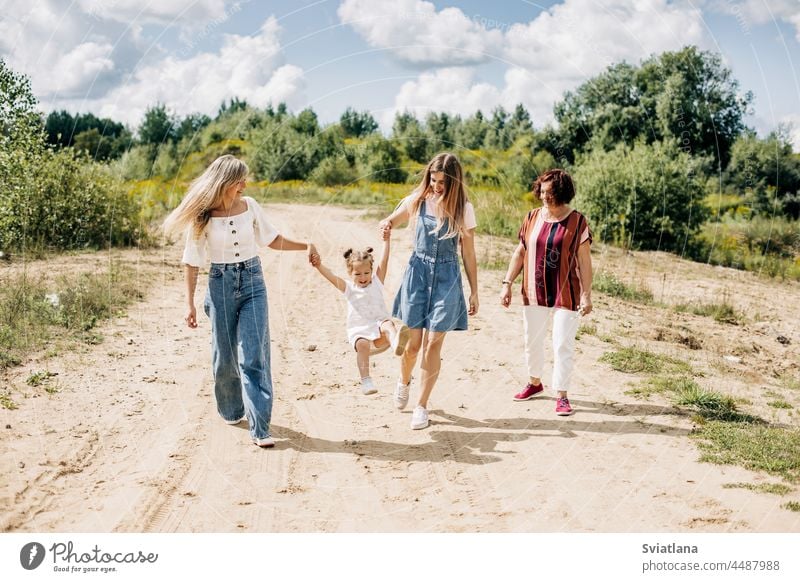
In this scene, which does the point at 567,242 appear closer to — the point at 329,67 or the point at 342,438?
the point at 342,438

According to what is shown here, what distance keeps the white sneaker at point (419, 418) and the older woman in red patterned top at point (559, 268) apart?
1173 mm

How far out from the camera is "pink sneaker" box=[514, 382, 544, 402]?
264 inches

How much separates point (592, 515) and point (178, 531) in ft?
8.33

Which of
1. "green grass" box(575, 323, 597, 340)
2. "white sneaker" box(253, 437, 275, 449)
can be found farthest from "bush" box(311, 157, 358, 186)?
"white sneaker" box(253, 437, 275, 449)

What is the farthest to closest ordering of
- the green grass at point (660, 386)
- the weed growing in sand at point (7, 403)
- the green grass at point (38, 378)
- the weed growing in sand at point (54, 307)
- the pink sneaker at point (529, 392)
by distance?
the weed growing in sand at point (54, 307), the green grass at point (660, 386), the pink sneaker at point (529, 392), the green grass at point (38, 378), the weed growing in sand at point (7, 403)

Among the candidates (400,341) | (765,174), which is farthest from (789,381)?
(765,174)

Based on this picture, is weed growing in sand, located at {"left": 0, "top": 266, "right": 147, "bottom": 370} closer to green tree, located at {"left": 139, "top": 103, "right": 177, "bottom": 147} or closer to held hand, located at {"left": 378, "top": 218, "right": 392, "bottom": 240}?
held hand, located at {"left": 378, "top": 218, "right": 392, "bottom": 240}

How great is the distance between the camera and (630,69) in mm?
21875

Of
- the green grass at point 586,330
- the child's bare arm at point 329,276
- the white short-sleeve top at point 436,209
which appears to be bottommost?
the green grass at point 586,330

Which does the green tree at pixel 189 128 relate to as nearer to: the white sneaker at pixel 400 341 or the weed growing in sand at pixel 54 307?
the weed growing in sand at pixel 54 307

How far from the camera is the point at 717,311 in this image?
36.4ft

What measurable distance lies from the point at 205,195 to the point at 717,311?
859 cm

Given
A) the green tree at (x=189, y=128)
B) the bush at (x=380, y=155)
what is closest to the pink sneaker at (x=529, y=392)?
the bush at (x=380, y=155)

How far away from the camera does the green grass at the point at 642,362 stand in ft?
24.8
